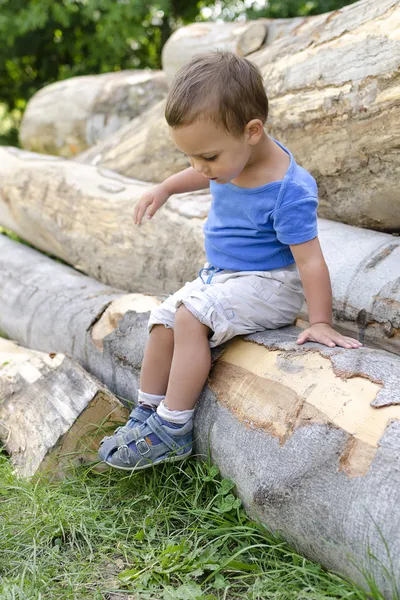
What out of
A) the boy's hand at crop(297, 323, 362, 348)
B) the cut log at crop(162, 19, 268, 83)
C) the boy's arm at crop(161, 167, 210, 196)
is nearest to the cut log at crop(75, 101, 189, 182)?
the cut log at crop(162, 19, 268, 83)

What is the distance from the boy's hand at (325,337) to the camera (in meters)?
2.27

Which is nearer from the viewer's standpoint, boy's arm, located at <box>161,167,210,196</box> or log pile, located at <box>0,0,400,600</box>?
log pile, located at <box>0,0,400,600</box>

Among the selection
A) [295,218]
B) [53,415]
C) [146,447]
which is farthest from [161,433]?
[295,218]

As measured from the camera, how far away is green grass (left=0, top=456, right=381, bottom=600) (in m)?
1.96

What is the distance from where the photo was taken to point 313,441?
2.00 metres

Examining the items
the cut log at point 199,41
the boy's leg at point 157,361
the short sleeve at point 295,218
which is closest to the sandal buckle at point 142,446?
the boy's leg at point 157,361

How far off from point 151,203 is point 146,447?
3.59 ft

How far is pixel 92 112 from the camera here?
6.80m

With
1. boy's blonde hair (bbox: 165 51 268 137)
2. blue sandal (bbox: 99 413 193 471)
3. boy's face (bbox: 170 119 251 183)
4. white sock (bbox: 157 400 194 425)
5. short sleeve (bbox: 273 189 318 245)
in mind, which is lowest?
blue sandal (bbox: 99 413 193 471)

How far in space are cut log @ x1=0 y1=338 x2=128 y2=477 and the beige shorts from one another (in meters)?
0.42

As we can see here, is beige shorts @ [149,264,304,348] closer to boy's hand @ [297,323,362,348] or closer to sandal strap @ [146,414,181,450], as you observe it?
boy's hand @ [297,323,362,348]

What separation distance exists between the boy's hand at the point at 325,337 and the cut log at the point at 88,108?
192 inches

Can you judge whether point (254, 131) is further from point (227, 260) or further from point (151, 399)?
point (151, 399)

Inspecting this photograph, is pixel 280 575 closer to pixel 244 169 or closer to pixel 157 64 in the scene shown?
pixel 244 169
